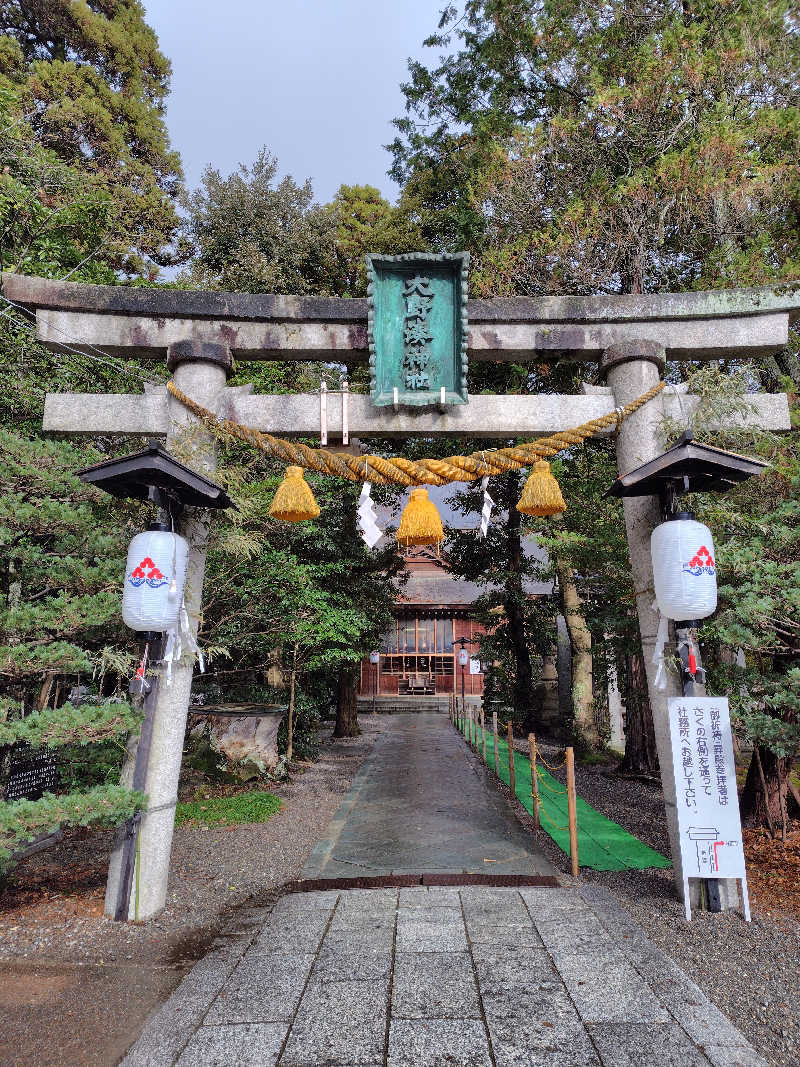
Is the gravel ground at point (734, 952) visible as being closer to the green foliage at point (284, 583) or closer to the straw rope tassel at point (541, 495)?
the straw rope tassel at point (541, 495)

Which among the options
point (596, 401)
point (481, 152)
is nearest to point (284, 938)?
point (596, 401)

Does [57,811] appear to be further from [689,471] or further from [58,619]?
[689,471]

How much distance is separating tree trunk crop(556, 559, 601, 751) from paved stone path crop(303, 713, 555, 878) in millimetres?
2404

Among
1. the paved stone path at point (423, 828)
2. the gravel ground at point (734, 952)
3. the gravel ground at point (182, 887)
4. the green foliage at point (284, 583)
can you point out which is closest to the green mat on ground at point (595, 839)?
the gravel ground at point (734, 952)

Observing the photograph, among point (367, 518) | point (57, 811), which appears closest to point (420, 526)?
point (367, 518)

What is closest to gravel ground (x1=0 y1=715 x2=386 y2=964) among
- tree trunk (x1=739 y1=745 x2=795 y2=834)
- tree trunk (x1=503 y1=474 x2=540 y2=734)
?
tree trunk (x1=739 y1=745 x2=795 y2=834)

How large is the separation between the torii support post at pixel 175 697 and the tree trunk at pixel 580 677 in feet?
30.3

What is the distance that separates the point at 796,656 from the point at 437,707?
72.2 ft

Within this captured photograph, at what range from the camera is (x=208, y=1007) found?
330 cm

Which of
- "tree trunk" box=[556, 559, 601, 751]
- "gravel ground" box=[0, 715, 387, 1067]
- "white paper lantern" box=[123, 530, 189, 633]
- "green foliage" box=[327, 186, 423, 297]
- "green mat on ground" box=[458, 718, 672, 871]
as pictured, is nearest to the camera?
"gravel ground" box=[0, 715, 387, 1067]

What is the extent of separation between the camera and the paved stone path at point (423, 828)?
20.2 feet

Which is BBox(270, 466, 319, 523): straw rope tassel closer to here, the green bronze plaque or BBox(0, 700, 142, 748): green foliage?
the green bronze plaque

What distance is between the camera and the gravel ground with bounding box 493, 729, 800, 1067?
3.15m

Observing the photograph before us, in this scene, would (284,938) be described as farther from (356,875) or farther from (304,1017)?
(356,875)
